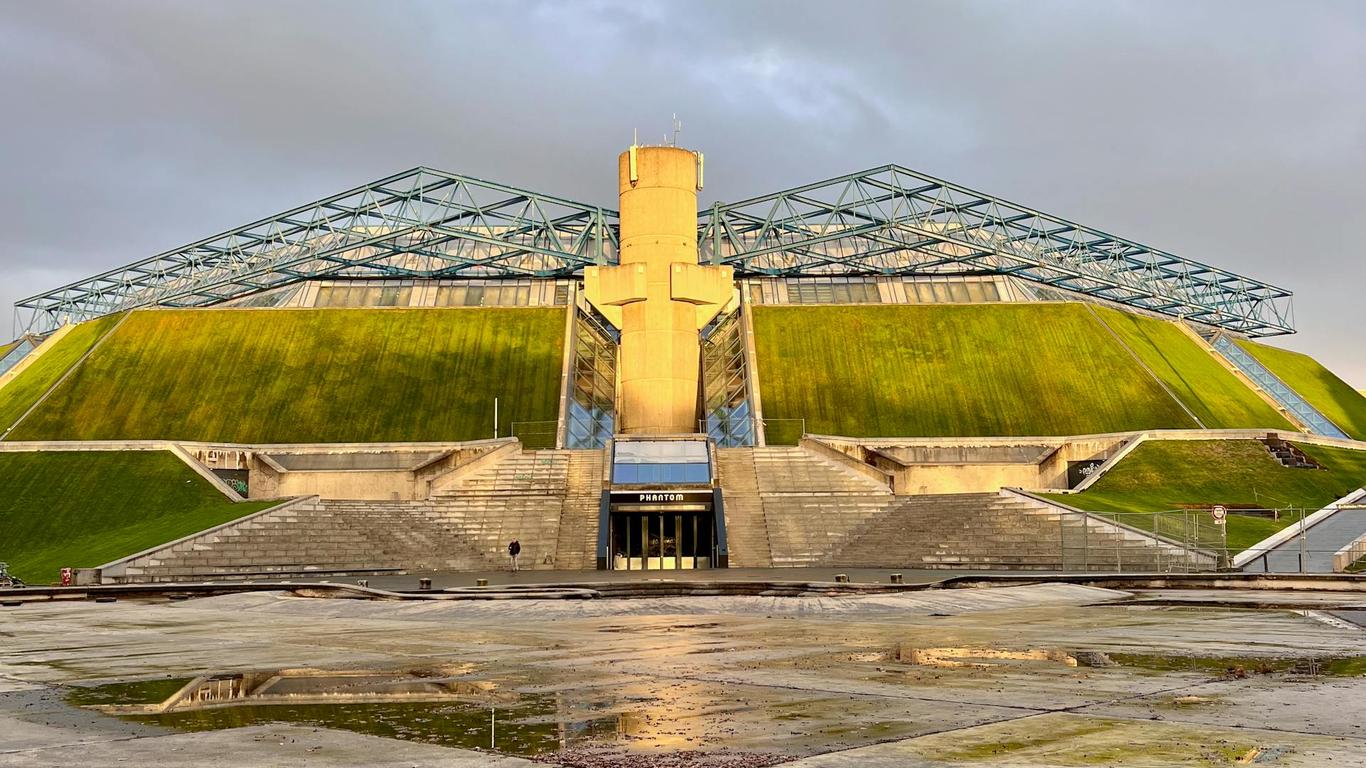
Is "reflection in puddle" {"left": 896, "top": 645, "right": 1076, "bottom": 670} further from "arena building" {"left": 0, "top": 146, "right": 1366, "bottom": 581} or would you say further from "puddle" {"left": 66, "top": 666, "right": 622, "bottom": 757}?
"arena building" {"left": 0, "top": 146, "right": 1366, "bottom": 581}

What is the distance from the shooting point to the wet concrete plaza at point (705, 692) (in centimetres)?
788

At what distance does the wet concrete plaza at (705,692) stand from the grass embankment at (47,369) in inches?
2716

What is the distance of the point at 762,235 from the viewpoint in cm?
9162

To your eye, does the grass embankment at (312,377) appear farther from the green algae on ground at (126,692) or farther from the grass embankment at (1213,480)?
the green algae on ground at (126,692)

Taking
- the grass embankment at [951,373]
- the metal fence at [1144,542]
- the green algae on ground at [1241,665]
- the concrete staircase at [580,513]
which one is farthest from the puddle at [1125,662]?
the grass embankment at [951,373]

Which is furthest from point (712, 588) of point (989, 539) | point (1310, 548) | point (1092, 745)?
point (1092, 745)

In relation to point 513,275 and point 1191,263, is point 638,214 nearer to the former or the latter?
point 513,275

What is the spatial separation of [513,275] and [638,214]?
30268mm

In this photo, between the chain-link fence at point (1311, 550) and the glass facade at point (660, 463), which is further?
the glass facade at point (660, 463)

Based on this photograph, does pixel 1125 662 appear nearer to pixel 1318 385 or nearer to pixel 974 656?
pixel 974 656

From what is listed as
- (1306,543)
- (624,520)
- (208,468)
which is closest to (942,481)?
(624,520)

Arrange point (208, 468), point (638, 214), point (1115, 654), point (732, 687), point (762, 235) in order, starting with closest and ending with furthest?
point (732, 687) < point (1115, 654) < point (208, 468) < point (638, 214) < point (762, 235)

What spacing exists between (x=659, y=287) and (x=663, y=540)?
20.5 meters

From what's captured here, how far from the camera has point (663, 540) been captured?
57406mm
